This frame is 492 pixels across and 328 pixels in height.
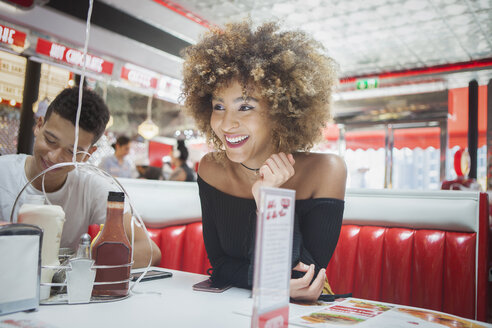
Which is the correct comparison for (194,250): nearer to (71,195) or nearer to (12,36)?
(71,195)

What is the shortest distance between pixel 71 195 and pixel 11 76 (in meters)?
3.92

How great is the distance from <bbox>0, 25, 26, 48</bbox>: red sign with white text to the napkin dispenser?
4515mm

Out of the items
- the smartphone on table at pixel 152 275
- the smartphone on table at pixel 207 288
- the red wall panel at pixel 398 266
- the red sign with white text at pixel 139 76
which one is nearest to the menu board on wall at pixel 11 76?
the red sign with white text at pixel 139 76

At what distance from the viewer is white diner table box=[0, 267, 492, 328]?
0.80 metres

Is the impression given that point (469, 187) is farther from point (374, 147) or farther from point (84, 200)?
point (374, 147)

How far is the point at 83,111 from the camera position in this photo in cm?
172

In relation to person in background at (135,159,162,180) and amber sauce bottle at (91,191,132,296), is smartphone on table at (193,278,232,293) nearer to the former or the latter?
amber sauce bottle at (91,191,132,296)

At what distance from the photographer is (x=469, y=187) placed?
3.84 m

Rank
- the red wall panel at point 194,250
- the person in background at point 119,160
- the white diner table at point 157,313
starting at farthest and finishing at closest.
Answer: the person in background at point 119,160 → the red wall panel at point 194,250 → the white diner table at point 157,313

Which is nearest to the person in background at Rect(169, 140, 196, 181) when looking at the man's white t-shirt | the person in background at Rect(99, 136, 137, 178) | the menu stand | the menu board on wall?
the person in background at Rect(99, 136, 137, 178)

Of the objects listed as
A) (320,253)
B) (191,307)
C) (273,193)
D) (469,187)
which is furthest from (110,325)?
(469,187)

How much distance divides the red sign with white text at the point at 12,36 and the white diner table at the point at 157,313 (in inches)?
177

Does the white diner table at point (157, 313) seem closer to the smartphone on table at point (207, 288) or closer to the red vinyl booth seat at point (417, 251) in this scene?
the smartphone on table at point (207, 288)

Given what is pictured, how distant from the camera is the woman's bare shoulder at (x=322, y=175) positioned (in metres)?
1.30
